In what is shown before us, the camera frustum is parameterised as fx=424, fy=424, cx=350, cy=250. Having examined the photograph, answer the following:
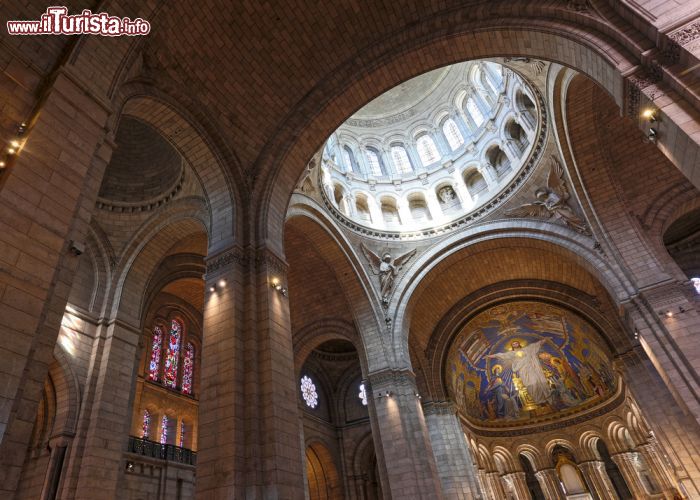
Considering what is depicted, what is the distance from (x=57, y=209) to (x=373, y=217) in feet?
45.7

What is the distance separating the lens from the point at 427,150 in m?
19.7

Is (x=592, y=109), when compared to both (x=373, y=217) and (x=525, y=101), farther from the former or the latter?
(x=373, y=217)

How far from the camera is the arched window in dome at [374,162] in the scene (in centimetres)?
1938

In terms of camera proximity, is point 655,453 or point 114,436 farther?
point 655,453

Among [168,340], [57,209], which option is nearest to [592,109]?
[57,209]

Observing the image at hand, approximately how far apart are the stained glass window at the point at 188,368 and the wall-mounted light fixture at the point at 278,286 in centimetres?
1045

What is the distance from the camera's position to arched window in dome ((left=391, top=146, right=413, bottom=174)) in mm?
19603

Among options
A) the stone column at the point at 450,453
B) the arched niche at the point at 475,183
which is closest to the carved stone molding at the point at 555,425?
the stone column at the point at 450,453

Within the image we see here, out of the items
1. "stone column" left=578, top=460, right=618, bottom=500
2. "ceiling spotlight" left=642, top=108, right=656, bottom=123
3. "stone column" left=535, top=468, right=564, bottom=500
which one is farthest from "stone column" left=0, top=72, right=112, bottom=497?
"stone column" left=578, top=460, right=618, bottom=500

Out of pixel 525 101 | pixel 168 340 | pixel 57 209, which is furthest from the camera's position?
pixel 168 340

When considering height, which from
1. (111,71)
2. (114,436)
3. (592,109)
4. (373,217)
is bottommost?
(114,436)

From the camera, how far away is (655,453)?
840 inches

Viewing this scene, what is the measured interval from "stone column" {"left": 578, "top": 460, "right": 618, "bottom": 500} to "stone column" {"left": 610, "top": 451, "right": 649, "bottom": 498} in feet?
3.31

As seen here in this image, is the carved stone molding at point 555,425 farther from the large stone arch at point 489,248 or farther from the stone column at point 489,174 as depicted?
the stone column at point 489,174
